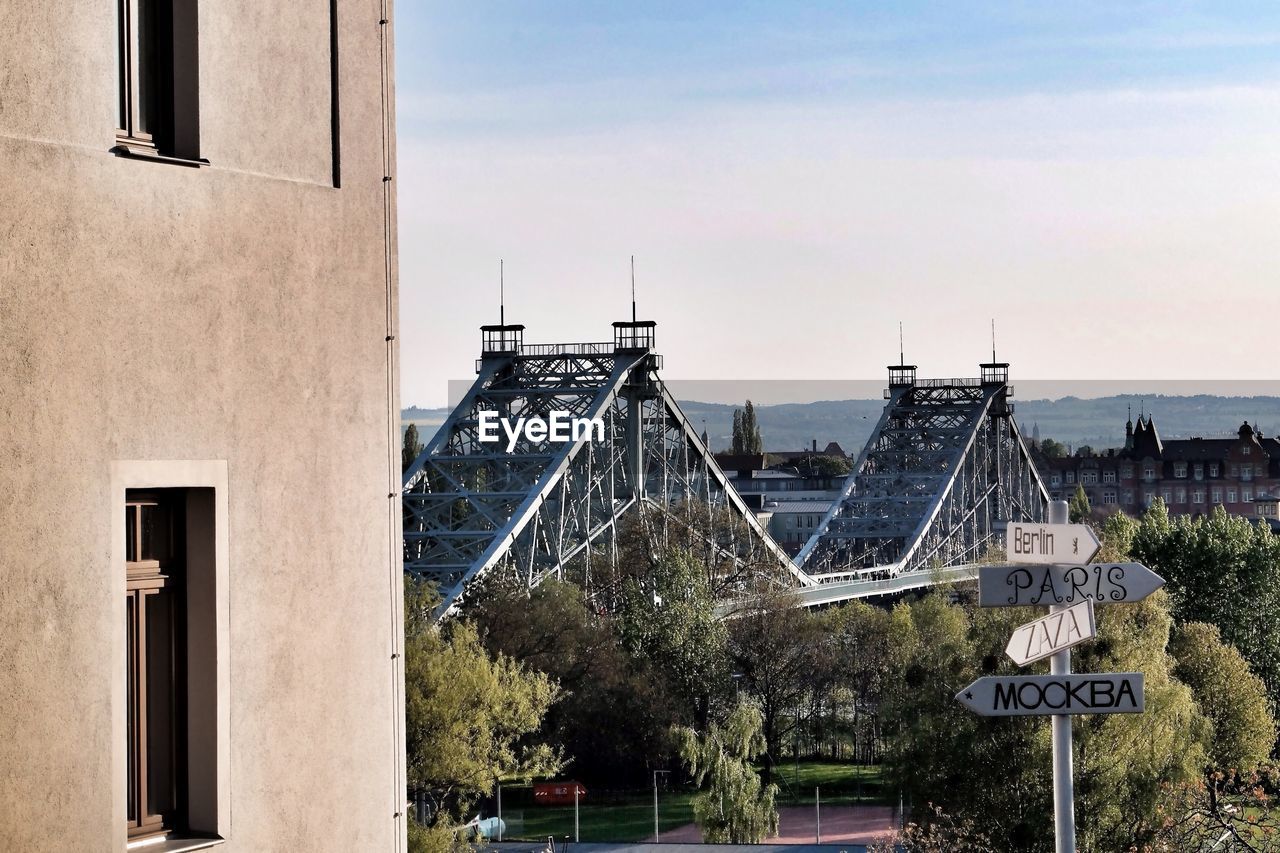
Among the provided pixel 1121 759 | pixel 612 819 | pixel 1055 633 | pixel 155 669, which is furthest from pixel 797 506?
pixel 155 669

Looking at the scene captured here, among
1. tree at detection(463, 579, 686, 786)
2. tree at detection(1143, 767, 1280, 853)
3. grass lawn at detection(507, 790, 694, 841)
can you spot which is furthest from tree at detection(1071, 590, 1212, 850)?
tree at detection(463, 579, 686, 786)

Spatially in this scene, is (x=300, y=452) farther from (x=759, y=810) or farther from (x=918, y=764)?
(x=759, y=810)

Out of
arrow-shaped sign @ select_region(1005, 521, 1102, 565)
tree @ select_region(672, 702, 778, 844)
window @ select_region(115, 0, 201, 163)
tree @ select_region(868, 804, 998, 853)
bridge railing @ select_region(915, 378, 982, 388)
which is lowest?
tree @ select_region(672, 702, 778, 844)

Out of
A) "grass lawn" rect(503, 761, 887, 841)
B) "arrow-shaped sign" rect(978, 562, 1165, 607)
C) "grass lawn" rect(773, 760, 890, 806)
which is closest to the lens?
"arrow-shaped sign" rect(978, 562, 1165, 607)

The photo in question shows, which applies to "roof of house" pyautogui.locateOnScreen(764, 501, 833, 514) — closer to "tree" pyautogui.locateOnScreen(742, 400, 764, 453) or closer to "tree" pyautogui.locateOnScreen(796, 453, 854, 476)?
"tree" pyautogui.locateOnScreen(796, 453, 854, 476)

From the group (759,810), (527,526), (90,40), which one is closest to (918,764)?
(759,810)

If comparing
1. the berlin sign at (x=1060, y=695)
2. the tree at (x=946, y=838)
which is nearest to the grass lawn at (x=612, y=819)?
the tree at (x=946, y=838)
